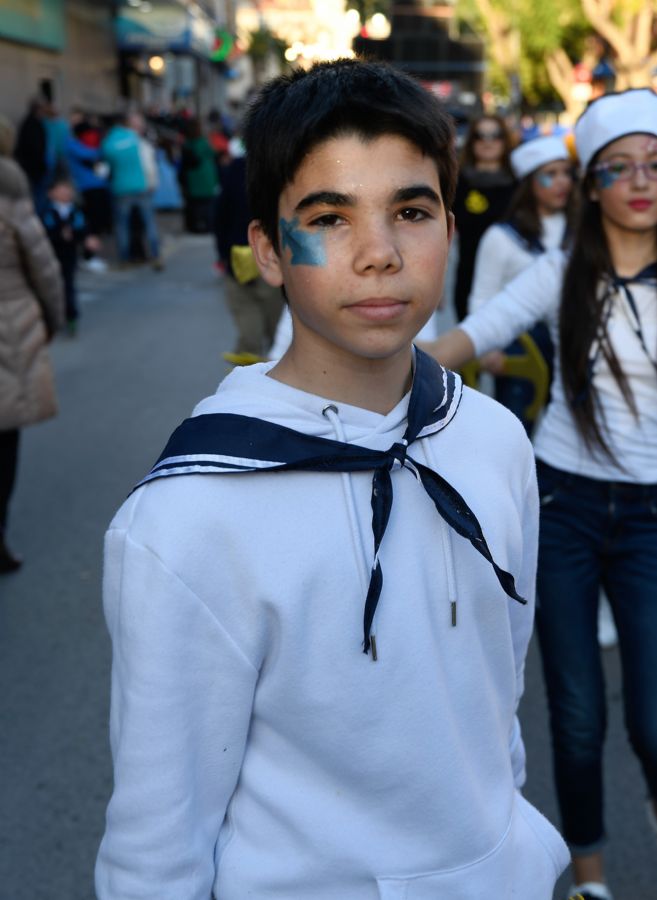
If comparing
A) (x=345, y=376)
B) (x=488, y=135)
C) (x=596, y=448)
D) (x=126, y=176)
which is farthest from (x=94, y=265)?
(x=345, y=376)

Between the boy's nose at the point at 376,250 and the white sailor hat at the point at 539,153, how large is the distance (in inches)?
162

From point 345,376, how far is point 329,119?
375 millimetres

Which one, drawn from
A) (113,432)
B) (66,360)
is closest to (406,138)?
(113,432)

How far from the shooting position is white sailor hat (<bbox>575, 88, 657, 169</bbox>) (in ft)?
8.89

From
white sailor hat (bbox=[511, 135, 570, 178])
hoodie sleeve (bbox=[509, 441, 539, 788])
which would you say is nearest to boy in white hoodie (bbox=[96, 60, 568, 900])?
hoodie sleeve (bbox=[509, 441, 539, 788])

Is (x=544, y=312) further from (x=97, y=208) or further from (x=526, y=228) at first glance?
(x=97, y=208)

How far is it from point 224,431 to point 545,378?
85.6 inches

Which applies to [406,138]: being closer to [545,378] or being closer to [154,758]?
[154,758]

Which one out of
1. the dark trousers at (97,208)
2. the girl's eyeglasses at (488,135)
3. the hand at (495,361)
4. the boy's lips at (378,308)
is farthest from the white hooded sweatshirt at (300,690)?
the dark trousers at (97,208)

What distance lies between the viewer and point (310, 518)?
1.49m

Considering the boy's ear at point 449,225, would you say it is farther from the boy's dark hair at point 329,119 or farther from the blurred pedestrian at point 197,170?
the blurred pedestrian at point 197,170

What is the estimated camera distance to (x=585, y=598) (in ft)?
8.53

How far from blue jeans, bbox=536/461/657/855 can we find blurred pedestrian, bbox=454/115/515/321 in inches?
175

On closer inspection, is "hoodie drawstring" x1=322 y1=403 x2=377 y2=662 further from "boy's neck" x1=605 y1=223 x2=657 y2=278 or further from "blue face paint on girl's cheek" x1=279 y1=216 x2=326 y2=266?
"boy's neck" x1=605 y1=223 x2=657 y2=278
